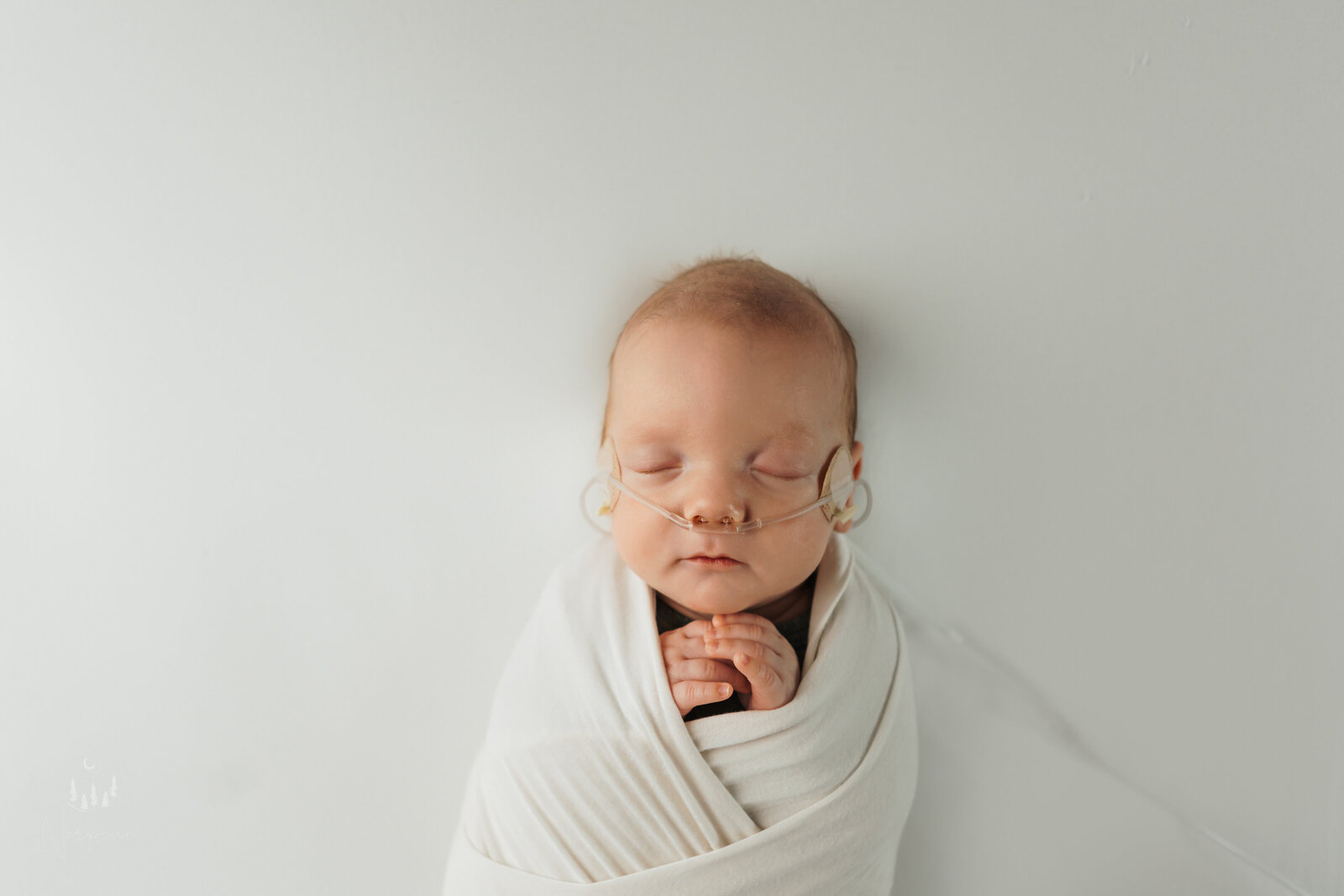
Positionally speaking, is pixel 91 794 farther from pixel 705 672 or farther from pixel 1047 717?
pixel 1047 717

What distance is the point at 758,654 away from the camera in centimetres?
92

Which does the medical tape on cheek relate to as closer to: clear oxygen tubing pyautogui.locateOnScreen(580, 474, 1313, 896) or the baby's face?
the baby's face

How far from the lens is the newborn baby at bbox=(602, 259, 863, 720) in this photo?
0.90m

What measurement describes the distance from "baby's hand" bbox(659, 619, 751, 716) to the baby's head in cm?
4

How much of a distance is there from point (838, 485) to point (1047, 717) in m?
0.56

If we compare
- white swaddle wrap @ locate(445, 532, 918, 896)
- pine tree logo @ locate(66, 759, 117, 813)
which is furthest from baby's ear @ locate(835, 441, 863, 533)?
pine tree logo @ locate(66, 759, 117, 813)

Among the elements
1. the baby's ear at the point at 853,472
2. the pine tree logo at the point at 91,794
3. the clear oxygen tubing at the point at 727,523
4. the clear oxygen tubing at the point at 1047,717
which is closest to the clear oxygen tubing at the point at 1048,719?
the clear oxygen tubing at the point at 1047,717

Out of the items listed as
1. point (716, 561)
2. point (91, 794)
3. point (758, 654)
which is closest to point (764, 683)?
point (758, 654)

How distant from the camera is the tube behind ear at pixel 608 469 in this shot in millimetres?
988

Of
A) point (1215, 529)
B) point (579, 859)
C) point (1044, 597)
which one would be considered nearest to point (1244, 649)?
point (1215, 529)

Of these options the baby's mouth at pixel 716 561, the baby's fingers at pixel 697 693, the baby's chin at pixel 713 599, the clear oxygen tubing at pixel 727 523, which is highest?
the clear oxygen tubing at pixel 727 523

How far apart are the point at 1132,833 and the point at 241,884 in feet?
4.26

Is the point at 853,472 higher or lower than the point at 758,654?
higher

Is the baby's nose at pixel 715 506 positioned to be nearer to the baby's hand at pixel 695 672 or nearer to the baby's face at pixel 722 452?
the baby's face at pixel 722 452
